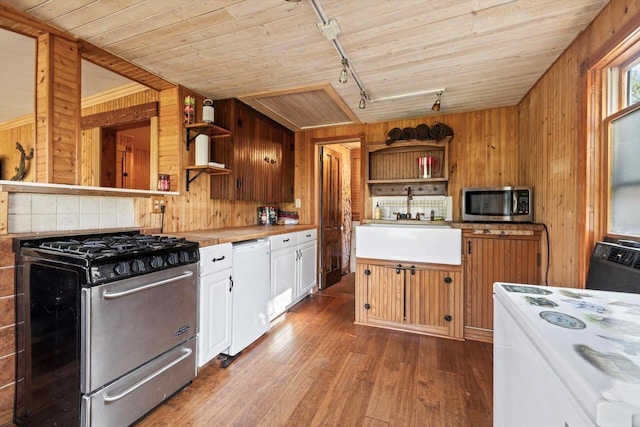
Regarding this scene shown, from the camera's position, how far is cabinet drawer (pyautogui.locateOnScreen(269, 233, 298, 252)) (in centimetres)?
273

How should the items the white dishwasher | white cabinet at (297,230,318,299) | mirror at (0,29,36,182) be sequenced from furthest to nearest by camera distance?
white cabinet at (297,230,318,299)
the white dishwasher
mirror at (0,29,36,182)

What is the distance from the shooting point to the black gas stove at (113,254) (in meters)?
1.31

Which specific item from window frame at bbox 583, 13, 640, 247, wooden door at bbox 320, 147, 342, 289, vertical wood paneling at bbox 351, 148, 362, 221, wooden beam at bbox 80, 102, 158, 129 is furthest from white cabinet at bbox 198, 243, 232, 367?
vertical wood paneling at bbox 351, 148, 362, 221

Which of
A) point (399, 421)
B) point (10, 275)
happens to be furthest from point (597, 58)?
point (10, 275)

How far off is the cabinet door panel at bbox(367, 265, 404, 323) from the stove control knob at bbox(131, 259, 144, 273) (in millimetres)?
2015

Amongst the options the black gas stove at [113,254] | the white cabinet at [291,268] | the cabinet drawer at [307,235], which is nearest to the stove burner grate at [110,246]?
the black gas stove at [113,254]

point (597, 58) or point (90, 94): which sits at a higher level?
point (90, 94)

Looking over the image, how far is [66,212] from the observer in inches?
72.8

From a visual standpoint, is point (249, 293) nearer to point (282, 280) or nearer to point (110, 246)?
point (282, 280)

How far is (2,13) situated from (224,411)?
8.36ft

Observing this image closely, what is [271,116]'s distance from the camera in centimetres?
344

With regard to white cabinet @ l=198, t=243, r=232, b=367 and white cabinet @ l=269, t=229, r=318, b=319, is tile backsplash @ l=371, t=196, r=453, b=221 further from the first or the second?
white cabinet @ l=198, t=243, r=232, b=367

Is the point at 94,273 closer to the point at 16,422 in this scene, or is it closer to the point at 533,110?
the point at 16,422

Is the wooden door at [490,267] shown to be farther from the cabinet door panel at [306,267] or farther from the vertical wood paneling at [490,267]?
the cabinet door panel at [306,267]
